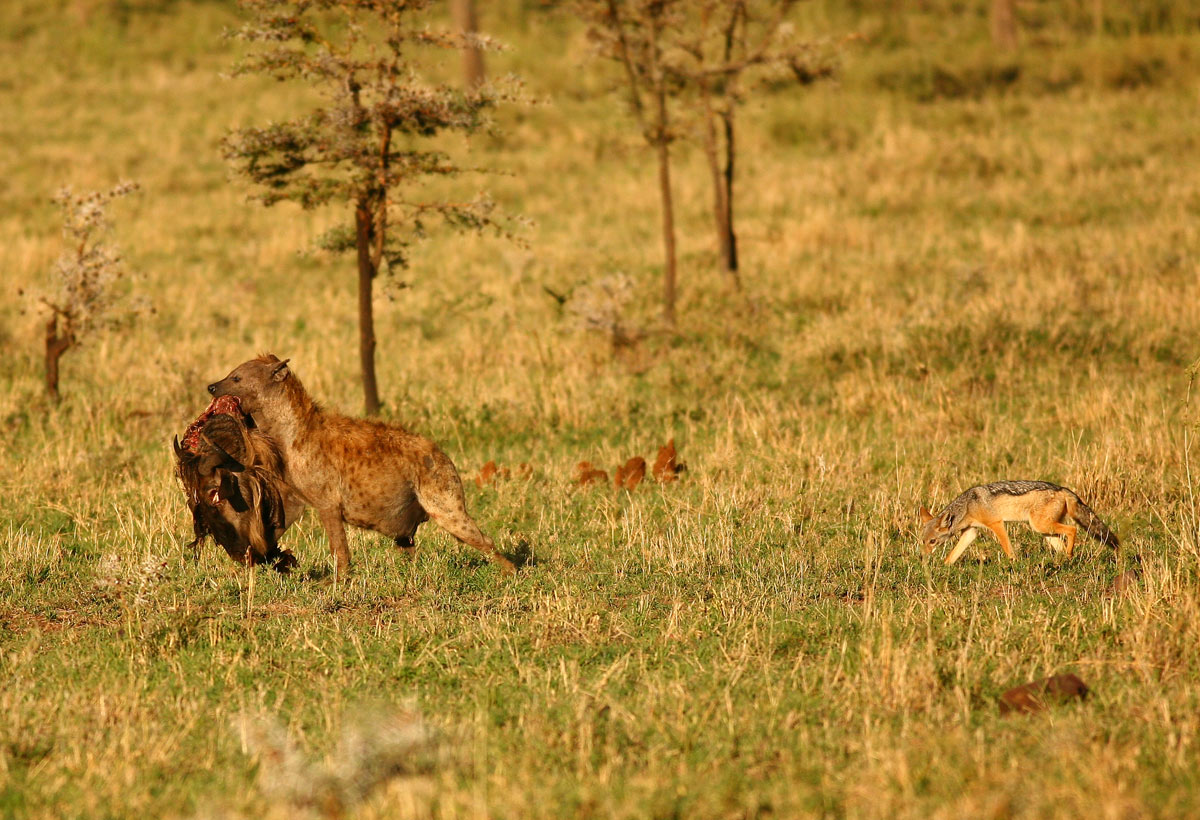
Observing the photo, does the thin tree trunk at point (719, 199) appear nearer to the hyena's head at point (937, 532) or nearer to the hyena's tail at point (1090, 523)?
the hyena's head at point (937, 532)

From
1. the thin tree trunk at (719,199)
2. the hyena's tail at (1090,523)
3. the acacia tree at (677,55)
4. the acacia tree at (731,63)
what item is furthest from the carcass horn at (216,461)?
the thin tree trunk at (719,199)

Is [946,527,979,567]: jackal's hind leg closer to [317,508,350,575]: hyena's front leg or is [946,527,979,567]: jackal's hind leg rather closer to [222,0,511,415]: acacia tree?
[317,508,350,575]: hyena's front leg

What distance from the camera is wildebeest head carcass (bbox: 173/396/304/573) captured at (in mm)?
7566

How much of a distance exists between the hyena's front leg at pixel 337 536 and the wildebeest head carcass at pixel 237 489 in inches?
11.1

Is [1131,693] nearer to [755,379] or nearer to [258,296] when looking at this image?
[755,379]

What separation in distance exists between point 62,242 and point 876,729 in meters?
17.8

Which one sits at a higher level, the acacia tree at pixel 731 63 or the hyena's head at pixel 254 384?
the acacia tree at pixel 731 63

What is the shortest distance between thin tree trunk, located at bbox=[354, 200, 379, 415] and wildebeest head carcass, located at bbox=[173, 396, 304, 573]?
3.83 metres

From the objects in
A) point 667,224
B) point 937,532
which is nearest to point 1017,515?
point 937,532

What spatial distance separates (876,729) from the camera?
200 inches

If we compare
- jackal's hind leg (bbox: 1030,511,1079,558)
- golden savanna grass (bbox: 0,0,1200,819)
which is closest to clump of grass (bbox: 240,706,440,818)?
golden savanna grass (bbox: 0,0,1200,819)

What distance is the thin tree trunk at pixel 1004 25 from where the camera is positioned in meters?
34.2

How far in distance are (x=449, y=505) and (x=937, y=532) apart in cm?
299

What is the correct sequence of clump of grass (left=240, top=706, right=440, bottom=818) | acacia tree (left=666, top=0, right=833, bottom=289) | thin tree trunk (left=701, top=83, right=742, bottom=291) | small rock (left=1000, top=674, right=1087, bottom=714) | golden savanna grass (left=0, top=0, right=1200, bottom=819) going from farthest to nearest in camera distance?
thin tree trunk (left=701, top=83, right=742, bottom=291) < acacia tree (left=666, top=0, right=833, bottom=289) < small rock (left=1000, top=674, right=1087, bottom=714) < golden savanna grass (left=0, top=0, right=1200, bottom=819) < clump of grass (left=240, top=706, right=440, bottom=818)
